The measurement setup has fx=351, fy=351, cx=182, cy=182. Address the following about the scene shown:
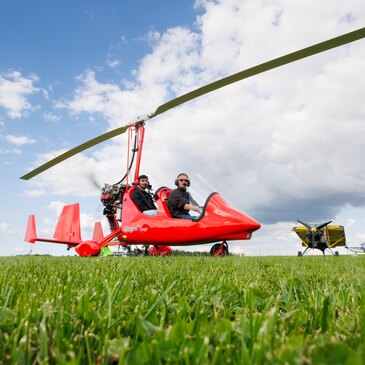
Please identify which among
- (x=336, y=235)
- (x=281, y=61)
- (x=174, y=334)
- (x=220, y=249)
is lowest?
(x=174, y=334)

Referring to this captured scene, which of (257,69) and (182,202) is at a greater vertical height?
(257,69)

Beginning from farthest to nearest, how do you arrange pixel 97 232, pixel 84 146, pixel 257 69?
pixel 97 232 → pixel 84 146 → pixel 257 69

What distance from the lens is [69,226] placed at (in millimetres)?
9180

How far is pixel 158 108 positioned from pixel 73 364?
681 centimetres

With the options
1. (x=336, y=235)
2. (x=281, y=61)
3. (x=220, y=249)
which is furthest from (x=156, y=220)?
(x=336, y=235)

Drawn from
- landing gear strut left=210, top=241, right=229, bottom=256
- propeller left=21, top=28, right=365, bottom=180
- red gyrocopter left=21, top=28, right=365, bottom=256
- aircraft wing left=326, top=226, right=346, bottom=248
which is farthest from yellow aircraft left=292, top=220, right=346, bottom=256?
propeller left=21, top=28, right=365, bottom=180

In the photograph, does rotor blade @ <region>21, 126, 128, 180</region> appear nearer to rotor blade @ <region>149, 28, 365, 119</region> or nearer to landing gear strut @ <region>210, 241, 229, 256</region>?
rotor blade @ <region>149, 28, 365, 119</region>

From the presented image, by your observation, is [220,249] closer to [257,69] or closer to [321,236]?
[257,69]

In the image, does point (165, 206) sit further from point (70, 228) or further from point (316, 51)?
point (316, 51)

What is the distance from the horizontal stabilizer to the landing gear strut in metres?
3.70

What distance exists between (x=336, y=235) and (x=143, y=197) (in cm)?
1398

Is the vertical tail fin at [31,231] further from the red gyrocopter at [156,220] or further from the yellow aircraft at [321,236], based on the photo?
the yellow aircraft at [321,236]

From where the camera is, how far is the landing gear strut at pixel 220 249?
6.97m

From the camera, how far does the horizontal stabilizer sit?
9.02 meters
